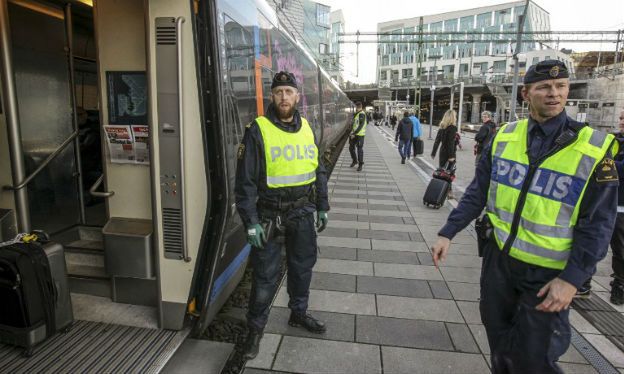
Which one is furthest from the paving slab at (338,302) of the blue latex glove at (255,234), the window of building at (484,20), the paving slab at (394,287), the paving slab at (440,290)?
the window of building at (484,20)

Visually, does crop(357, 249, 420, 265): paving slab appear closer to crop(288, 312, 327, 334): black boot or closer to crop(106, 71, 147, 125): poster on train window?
crop(288, 312, 327, 334): black boot

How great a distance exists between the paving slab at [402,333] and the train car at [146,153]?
1229 millimetres

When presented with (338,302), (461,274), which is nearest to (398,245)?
(461,274)

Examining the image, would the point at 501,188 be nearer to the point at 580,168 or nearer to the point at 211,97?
the point at 580,168

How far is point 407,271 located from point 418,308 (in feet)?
2.89

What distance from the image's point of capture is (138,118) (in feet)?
10.4

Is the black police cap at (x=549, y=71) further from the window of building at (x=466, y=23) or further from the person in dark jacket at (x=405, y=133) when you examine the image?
the window of building at (x=466, y=23)

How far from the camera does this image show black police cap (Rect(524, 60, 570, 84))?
204 cm

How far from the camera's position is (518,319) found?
2.08m

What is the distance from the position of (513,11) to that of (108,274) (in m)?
81.7

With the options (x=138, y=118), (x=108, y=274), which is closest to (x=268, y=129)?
(x=138, y=118)

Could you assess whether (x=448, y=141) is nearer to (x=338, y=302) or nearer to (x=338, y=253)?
(x=338, y=253)

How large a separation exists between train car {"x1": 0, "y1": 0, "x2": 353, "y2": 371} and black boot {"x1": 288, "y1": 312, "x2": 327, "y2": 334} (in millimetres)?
629

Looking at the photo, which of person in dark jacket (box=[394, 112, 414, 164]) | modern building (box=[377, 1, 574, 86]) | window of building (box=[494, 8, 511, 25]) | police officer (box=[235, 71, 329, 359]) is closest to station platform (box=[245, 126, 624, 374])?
police officer (box=[235, 71, 329, 359])
